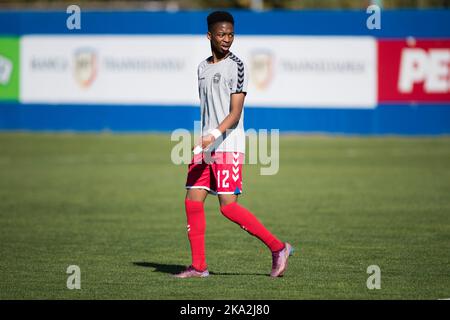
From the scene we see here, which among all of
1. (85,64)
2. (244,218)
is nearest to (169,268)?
(244,218)

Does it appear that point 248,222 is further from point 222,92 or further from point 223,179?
point 222,92

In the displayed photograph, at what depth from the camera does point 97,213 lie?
14.4 metres

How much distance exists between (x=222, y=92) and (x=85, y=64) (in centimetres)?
1852

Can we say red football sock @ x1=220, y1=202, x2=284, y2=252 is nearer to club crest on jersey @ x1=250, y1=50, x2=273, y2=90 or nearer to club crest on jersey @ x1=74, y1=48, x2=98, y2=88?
club crest on jersey @ x1=250, y1=50, x2=273, y2=90

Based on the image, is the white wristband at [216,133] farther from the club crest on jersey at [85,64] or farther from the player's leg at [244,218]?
the club crest on jersey at [85,64]

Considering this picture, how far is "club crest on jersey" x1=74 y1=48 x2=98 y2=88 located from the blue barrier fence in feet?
1.84

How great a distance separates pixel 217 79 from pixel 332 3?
1155 inches

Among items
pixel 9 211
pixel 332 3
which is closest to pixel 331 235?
pixel 9 211

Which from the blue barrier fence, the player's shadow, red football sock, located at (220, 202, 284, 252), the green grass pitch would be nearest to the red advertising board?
the blue barrier fence

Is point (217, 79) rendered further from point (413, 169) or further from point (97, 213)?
point (413, 169)

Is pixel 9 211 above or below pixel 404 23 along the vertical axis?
below

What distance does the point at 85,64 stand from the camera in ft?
90.0

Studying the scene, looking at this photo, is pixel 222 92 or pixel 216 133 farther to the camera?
pixel 222 92

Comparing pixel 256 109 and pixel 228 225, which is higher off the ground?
pixel 256 109
